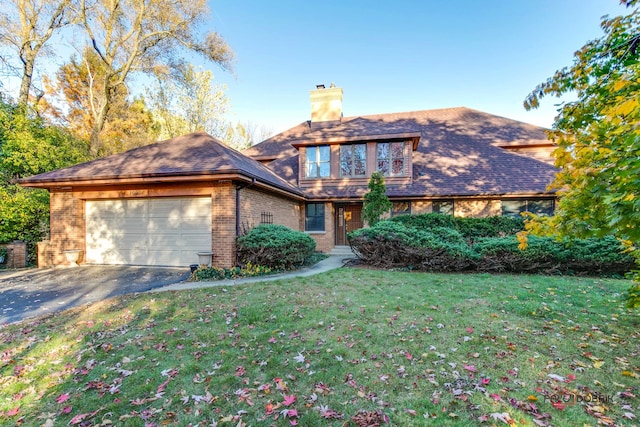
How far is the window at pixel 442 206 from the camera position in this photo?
1335 centimetres

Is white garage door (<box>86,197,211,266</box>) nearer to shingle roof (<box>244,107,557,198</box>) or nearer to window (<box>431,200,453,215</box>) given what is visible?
shingle roof (<box>244,107,557,198</box>)

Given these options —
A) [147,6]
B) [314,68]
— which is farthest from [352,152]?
[147,6]

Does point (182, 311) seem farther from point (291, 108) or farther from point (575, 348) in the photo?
Result: point (291, 108)

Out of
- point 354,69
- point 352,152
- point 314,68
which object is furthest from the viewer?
point 314,68

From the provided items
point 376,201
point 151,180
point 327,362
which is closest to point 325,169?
point 376,201

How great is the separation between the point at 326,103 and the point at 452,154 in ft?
26.7

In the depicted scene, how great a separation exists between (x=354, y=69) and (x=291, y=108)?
29.6 ft

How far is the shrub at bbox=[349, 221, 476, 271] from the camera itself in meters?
8.65

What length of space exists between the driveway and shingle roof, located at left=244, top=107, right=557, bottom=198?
7.67m

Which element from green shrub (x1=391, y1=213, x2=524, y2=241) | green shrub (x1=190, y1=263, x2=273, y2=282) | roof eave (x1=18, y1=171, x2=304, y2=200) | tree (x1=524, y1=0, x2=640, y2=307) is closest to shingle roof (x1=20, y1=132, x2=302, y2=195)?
roof eave (x1=18, y1=171, x2=304, y2=200)

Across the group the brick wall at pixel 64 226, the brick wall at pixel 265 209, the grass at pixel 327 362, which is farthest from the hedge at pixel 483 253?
the brick wall at pixel 64 226

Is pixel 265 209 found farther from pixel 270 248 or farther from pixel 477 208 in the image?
pixel 477 208

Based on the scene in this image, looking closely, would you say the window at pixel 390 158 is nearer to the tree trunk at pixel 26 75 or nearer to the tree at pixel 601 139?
the tree at pixel 601 139

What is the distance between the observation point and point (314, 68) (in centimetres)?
1980
